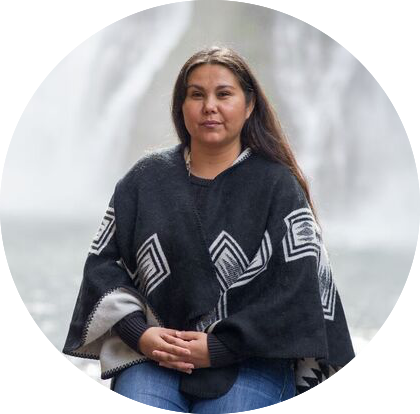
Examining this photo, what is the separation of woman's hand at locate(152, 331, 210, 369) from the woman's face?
368 millimetres

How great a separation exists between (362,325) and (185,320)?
106 inches

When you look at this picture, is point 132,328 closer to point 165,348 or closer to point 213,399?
point 165,348

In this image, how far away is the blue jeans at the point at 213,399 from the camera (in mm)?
1424

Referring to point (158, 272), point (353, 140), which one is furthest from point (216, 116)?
point (353, 140)

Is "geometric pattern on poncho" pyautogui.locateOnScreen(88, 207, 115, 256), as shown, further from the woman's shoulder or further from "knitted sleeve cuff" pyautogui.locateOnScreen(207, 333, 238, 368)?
"knitted sleeve cuff" pyautogui.locateOnScreen(207, 333, 238, 368)

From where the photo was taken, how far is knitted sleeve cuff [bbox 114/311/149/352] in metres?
1.46

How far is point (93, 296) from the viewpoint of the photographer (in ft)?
4.92

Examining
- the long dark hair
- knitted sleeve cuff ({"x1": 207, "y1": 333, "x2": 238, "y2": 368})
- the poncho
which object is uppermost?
the long dark hair

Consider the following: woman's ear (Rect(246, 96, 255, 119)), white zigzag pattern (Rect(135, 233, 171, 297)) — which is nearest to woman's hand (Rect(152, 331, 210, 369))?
white zigzag pattern (Rect(135, 233, 171, 297))

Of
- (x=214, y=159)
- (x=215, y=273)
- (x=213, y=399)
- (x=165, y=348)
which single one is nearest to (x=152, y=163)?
(x=214, y=159)

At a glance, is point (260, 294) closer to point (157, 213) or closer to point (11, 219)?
point (157, 213)

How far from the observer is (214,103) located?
1474mm

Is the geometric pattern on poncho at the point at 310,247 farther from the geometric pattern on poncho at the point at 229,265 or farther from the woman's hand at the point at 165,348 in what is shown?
→ the woman's hand at the point at 165,348

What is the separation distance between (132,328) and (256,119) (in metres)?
0.47
